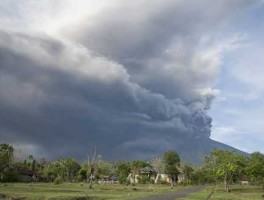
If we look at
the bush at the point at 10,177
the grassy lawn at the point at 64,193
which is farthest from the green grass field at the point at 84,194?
the bush at the point at 10,177

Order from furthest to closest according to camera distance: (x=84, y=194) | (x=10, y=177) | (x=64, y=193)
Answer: (x=10, y=177)
(x=64, y=193)
(x=84, y=194)

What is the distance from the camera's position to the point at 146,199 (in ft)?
217

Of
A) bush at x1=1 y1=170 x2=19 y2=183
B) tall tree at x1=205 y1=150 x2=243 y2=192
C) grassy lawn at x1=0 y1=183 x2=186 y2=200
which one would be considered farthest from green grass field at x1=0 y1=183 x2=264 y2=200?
bush at x1=1 y1=170 x2=19 y2=183

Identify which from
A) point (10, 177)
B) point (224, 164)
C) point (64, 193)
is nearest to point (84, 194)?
point (64, 193)

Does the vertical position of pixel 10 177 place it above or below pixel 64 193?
above

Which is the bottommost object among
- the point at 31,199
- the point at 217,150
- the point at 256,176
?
the point at 31,199

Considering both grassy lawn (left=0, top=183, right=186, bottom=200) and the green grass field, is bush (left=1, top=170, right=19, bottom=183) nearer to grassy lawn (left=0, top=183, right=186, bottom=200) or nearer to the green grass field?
the green grass field

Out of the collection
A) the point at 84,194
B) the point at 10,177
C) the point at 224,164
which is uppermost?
the point at 224,164

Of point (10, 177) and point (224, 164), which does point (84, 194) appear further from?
point (10, 177)

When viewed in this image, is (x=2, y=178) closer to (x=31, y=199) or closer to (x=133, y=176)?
(x=133, y=176)

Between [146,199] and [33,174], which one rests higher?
[33,174]

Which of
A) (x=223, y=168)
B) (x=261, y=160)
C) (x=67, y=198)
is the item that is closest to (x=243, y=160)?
(x=261, y=160)

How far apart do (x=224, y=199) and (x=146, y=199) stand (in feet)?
50.7

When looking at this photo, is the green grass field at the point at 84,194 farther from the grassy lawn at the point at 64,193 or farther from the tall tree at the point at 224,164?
the tall tree at the point at 224,164
